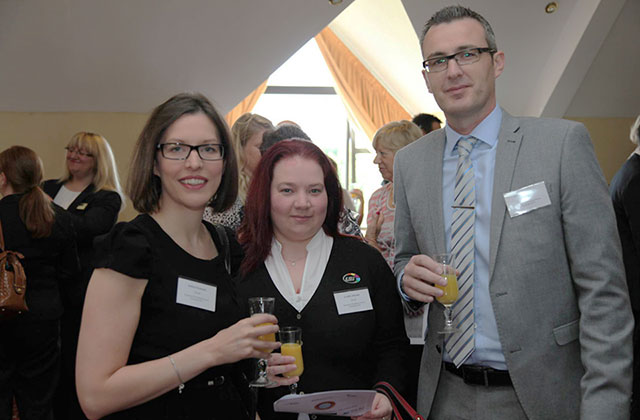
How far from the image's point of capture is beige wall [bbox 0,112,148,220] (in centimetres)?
508

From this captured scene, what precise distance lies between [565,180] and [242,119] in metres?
2.00

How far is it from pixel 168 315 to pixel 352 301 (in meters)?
0.62

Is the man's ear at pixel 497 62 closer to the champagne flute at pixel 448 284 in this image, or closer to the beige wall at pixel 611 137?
the champagne flute at pixel 448 284

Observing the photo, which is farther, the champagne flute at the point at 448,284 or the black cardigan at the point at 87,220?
the black cardigan at the point at 87,220

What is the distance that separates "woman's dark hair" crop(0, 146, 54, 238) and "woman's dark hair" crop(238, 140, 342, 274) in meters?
1.81

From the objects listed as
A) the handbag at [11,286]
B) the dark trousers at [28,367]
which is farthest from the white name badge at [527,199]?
the dark trousers at [28,367]

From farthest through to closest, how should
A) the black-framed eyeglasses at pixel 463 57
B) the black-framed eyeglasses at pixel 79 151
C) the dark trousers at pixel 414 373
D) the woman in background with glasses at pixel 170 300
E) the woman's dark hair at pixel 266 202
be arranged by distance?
the black-framed eyeglasses at pixel 79 151 < the dark trousers at pixel 414 373 < the woman's dark hair at pixel 266 202 < the black-framed eyeglasses at pixel 463 57 < the woman in background with glasses at pixel 170 300

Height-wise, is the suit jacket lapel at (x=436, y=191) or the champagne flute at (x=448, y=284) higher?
the suit jacket lapel at (x=436, y=191)

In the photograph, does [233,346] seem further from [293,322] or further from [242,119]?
[242,119]

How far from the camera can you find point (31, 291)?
333 cm

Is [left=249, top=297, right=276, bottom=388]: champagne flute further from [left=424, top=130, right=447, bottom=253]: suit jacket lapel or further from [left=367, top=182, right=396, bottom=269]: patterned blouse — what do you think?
[left=367, top=182, right=396, bottom=269]: patterned blouse

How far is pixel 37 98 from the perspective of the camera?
5.02m

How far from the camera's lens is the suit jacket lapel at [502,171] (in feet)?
5.24

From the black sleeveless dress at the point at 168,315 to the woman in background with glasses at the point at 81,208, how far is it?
7.79 feet
